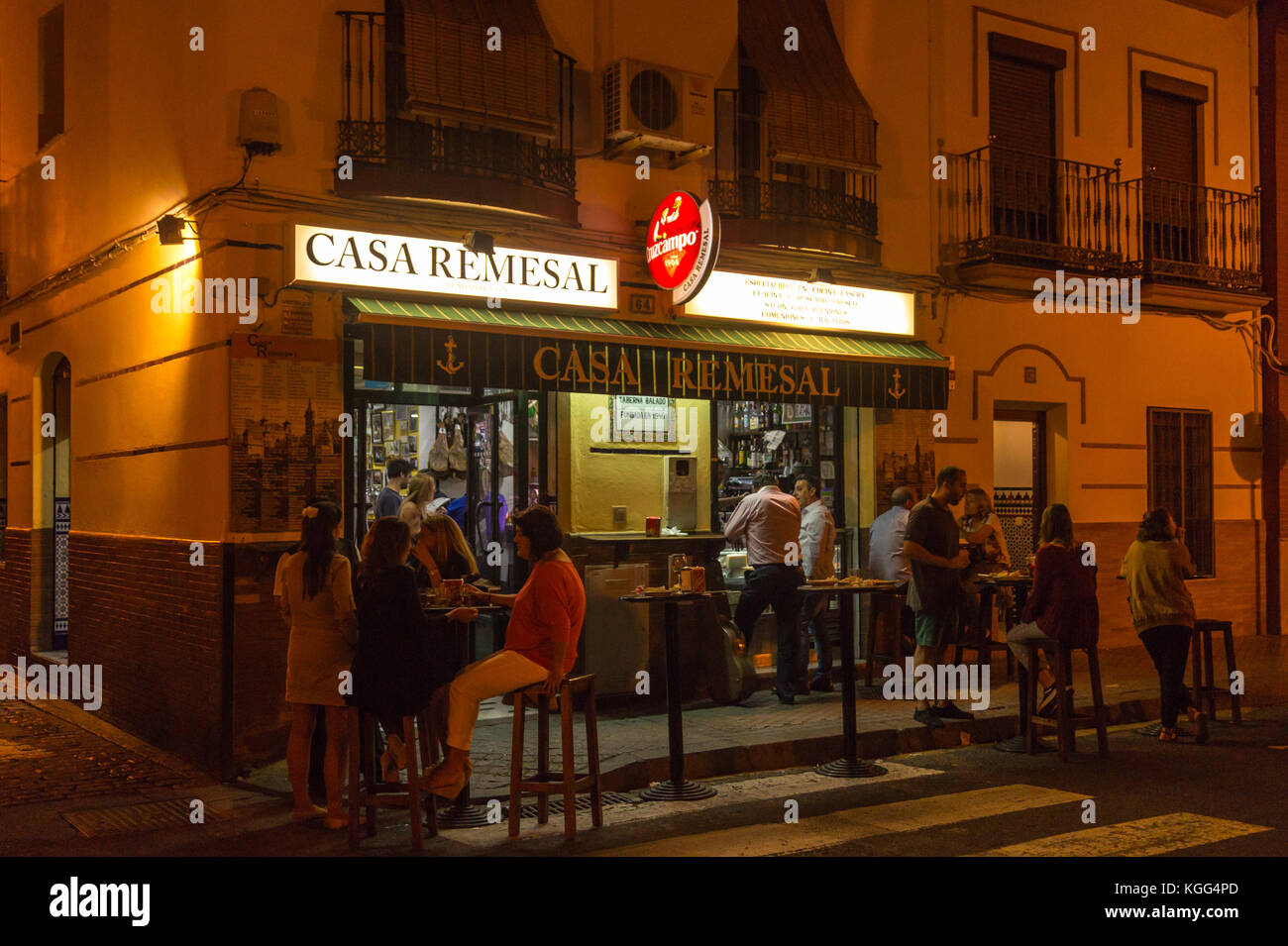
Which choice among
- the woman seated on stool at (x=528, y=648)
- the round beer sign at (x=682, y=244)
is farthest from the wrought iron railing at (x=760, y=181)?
the woman seated on stool at (x=528, y=648)

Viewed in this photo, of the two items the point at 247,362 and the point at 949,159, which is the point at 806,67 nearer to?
the point at 949,159

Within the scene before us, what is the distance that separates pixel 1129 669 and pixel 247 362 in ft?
31.1

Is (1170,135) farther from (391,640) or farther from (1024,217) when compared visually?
(391,640)

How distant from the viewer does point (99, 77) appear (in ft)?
37.2

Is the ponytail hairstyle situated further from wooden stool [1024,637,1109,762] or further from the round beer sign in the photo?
wooden stool [1024,637,1109,762]

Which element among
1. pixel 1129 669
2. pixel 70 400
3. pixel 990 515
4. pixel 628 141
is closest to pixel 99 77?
pixel 70 400

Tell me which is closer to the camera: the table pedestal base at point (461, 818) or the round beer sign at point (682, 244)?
the table pedestal base at point (461, 818)

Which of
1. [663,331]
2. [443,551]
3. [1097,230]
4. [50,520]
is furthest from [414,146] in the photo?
[1097,230]

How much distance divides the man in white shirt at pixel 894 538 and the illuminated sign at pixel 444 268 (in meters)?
3.36

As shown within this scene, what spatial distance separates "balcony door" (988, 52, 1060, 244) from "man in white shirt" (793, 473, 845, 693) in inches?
169

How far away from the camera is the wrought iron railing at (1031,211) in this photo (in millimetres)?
13352

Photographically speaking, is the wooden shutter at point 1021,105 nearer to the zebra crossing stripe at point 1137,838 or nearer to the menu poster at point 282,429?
the menu poster at point 282,429

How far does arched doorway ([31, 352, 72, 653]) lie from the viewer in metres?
13.1

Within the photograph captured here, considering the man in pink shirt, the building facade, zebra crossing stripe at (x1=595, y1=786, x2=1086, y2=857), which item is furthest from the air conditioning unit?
zebra crossing stripe at (x1=595, y1=786, x2=1086, y2=857)
